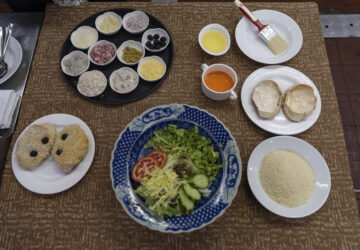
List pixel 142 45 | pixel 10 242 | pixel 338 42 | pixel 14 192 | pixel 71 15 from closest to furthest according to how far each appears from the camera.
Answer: pixel 10 242 < pixel 14 192 < pixel 142 45 < pixel 71 15 < pixel 338 42

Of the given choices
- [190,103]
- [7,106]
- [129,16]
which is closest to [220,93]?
[190,103]

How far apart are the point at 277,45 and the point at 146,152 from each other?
4.11ft

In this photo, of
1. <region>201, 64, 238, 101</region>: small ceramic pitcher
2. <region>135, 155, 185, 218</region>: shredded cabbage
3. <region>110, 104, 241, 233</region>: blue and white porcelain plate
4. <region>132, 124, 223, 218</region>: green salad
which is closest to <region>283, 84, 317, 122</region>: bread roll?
<region>201, 64, 238, 101</region>: small ceramic pitcher

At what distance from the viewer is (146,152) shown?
1511mm

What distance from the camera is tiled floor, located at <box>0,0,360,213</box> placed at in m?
A: 2.44

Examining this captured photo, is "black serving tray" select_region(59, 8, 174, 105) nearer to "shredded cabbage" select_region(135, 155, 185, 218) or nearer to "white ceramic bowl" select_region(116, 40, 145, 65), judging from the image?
"white ceramic bowl" select_region(116, 40, 145, 65)

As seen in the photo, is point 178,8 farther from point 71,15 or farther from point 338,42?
point 338,42

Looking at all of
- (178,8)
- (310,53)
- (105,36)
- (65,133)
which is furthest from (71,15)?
(310,53)

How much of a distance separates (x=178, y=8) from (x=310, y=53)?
112cm

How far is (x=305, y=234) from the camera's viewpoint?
4.66ft

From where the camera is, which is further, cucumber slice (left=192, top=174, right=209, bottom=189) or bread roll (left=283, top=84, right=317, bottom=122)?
bread roll (left=283, top=84, right=317, bottom=122)

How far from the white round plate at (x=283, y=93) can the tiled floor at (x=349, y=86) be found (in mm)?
1183

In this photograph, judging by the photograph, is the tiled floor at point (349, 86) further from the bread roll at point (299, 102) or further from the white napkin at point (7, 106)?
the white napkin at point (7, 106)

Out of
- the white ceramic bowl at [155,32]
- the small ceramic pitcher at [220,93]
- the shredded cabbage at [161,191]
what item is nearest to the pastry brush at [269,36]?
the small ceramic pitcher at [220,93]
